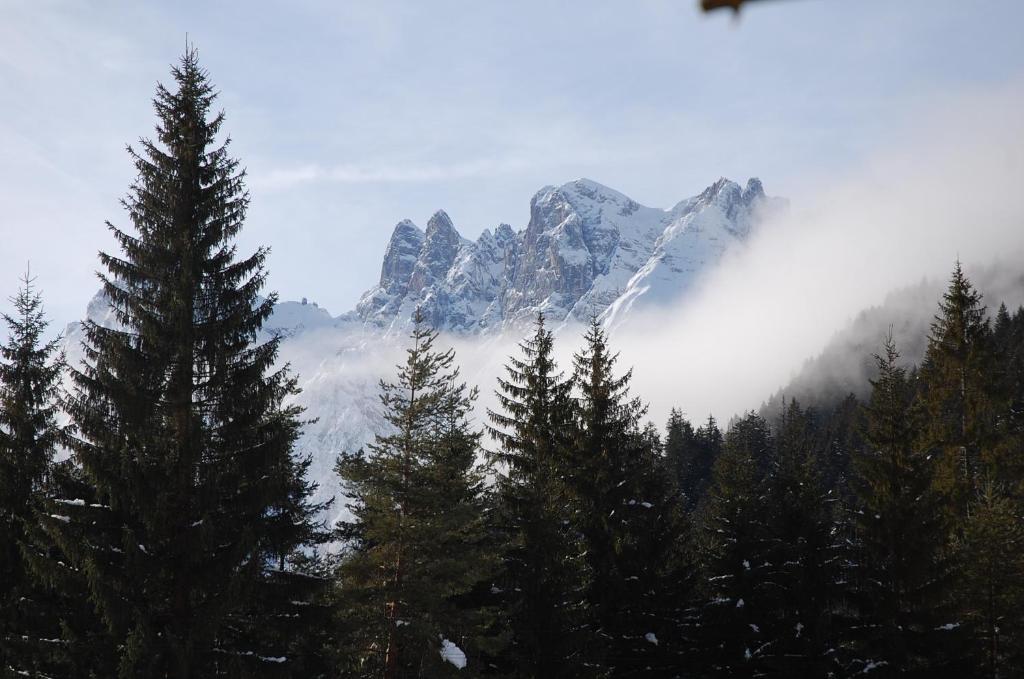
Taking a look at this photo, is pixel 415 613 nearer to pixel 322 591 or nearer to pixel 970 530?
pixel 322 591

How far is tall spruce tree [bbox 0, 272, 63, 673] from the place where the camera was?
17.6 m

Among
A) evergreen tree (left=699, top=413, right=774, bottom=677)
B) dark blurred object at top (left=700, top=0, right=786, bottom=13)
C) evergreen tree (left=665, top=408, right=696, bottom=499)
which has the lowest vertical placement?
evergreen tree (left=699, top=413, right=774, bottom=677)

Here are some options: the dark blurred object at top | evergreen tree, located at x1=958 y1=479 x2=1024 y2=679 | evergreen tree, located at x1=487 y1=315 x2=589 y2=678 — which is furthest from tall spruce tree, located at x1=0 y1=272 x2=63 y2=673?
evergreen tree, located at x1=958 y1=479 x2=1024 y2=679

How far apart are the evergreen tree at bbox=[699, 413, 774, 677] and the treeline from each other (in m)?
0.08

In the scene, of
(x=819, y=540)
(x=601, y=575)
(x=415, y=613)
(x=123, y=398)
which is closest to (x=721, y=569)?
(x=819, y=540)

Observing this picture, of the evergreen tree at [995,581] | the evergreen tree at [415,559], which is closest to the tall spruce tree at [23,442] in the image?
the evergreen tree at [415,559]

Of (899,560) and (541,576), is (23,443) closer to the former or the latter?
(541,576)

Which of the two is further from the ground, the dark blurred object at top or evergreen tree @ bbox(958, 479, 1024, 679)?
the dark blurred object at top

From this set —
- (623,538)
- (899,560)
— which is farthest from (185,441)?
(899,560)

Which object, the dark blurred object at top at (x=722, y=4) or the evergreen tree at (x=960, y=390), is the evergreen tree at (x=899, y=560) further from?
the dark blurred object at top at (x=722, y=4)

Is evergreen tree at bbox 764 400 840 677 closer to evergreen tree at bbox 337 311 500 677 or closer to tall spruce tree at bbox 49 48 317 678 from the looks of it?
evergreen tree at bbox 337 311 500 677

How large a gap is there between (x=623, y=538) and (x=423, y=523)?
671 cm

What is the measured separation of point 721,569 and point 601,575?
4.80 metres

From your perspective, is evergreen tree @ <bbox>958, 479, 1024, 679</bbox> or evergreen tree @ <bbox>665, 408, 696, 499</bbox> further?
evergreen tree @ <bbox>665, 408, 696, 499</bbox>
